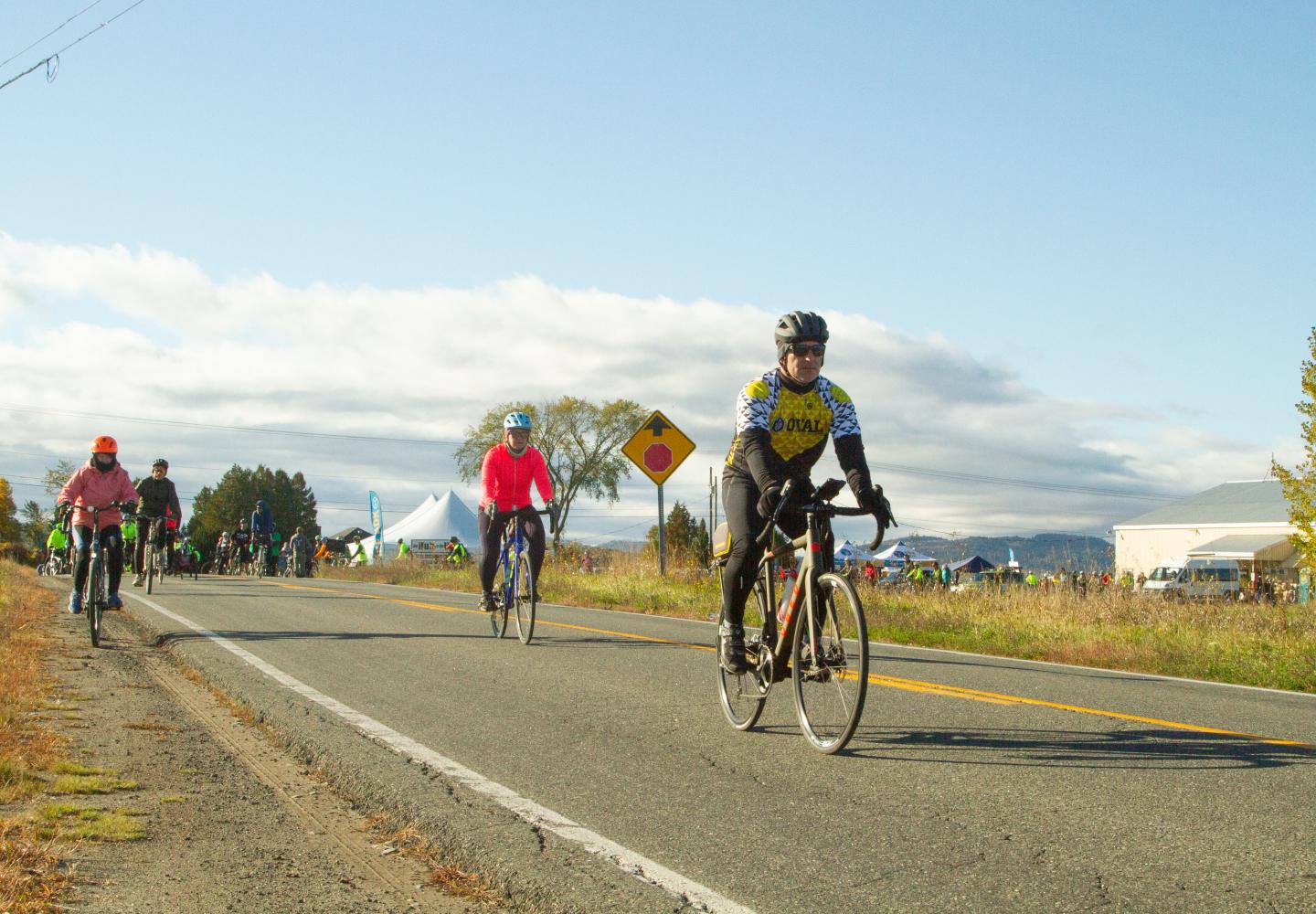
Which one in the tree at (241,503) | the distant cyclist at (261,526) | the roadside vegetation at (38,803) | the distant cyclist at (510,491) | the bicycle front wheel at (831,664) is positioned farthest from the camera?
the tree at (241,503)

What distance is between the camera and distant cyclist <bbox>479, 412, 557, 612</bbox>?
1180cm

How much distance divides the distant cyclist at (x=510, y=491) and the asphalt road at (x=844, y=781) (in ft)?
7.16

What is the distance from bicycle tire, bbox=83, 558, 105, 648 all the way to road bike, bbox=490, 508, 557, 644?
3700 mm

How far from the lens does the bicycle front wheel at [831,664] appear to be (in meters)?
5.42

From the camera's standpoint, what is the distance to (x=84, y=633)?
492 inches

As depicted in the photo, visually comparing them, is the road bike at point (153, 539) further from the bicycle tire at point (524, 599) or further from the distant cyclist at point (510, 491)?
the bicycle tire at point (524, 599)

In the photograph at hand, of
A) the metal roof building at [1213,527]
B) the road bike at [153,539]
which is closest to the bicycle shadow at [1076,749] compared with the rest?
the road bike at [153,539]

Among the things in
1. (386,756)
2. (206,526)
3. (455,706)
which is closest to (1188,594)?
(455,706)

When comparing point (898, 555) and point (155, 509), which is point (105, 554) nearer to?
point (155, 509)

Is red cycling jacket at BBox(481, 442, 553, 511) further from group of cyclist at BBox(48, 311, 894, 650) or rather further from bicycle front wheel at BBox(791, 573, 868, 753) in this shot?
bicycle front wheel at BBox(791, 573, 868, 753)

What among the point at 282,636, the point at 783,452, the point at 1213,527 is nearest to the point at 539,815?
the point at 783,452

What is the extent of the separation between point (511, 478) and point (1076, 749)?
7.01 meters

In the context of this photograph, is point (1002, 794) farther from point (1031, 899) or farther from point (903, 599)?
point (903, 599)

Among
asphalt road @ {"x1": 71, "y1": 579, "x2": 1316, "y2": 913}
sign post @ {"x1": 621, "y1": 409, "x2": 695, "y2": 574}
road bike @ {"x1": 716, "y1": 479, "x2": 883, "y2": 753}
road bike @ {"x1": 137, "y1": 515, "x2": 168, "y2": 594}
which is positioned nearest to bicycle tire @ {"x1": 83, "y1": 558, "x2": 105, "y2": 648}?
asphalt road @ {"x1": 71, "y1": 579, "x2": 1316, "y2": 913}
